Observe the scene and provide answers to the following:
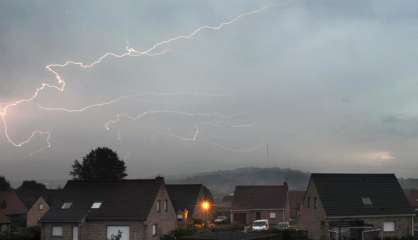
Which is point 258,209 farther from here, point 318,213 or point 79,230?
point 79,230

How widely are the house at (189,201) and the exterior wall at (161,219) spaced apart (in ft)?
35.0

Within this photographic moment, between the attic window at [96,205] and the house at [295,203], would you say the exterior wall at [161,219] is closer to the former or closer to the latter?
the attic window at [96,205]

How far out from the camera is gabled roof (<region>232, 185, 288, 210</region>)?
78.2 metres

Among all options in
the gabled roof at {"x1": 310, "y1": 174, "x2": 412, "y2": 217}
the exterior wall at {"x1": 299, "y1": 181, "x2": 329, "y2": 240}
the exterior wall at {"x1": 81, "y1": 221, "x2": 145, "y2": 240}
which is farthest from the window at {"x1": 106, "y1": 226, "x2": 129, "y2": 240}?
the gabled roof at {"x1": 310, "y1": 174, "x2": 412, "y2": 217}

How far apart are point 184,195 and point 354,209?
88.3 feet

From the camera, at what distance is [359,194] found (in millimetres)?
53312

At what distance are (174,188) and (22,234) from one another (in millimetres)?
26083

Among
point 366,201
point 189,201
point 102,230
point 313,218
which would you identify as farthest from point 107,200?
point 366,201

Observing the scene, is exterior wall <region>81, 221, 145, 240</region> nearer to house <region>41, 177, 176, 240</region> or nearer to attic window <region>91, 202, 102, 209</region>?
house <region>41, 177, 176, 240</region>

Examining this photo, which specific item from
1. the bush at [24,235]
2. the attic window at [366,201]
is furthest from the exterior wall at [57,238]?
the attic window at [366,201]

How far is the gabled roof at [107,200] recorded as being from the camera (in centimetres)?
4994

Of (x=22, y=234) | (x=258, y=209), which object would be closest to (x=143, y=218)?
(x=22, y=234)

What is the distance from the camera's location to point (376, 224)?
51.2 metres

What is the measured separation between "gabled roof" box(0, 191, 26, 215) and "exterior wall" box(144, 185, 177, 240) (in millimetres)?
35130
